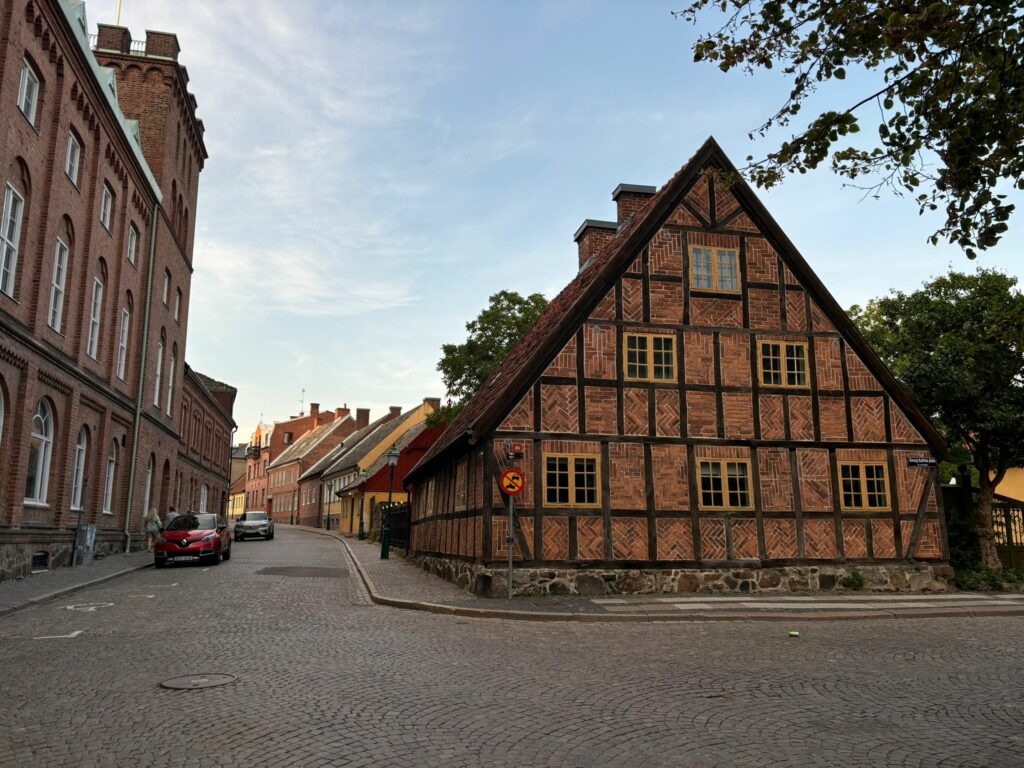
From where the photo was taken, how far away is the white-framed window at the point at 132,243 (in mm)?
26922

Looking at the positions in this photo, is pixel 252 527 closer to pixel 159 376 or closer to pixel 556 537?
pixel 159 376

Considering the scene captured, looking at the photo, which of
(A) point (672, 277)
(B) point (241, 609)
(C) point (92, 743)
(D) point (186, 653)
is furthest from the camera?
(A) point (672, 277)

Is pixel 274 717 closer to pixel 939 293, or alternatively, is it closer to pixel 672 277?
pixel 672 277

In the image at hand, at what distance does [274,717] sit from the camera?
263 inches

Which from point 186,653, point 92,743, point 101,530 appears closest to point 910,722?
point 92,743

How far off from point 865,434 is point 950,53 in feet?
45.7

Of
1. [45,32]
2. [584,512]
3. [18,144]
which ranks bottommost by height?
[584,512]

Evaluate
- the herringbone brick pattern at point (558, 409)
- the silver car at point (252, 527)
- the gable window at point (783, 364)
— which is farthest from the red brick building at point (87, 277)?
the gable window at point (783, 364)

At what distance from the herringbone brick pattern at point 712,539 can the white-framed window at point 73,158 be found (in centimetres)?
1782

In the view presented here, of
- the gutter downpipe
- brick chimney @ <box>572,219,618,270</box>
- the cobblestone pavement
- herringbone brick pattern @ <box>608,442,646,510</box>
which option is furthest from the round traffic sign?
the gutter downpipe

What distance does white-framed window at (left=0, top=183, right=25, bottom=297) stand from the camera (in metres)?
17.0

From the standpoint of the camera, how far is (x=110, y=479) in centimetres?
2636

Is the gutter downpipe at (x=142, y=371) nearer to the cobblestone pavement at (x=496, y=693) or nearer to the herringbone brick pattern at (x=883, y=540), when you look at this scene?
the cobblestone pavement at (x=496, y=693)

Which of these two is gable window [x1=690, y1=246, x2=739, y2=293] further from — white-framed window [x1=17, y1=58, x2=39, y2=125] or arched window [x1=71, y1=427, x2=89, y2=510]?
arched window [x1=71, y1=427, x2=89, y2=510]
